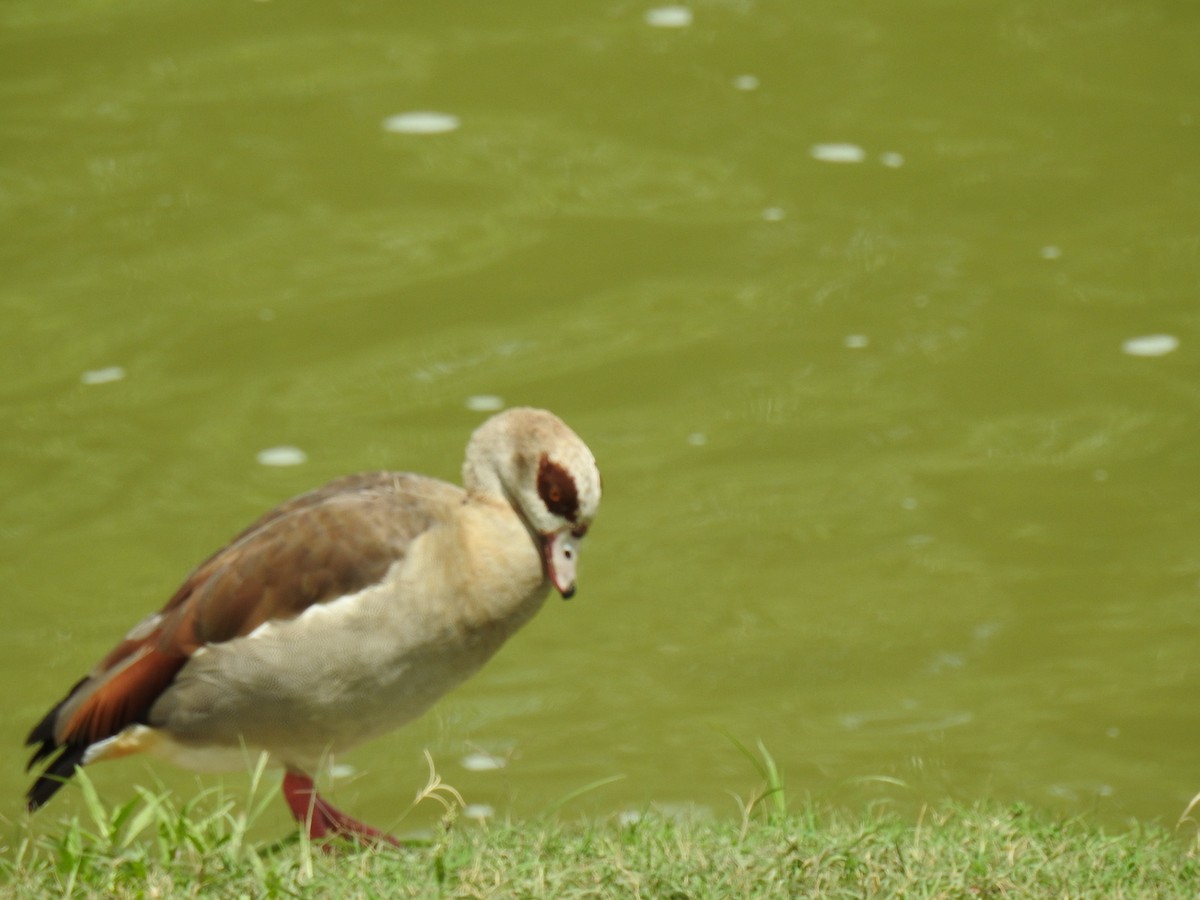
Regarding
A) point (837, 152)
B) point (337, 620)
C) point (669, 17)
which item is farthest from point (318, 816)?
point (669, 17)

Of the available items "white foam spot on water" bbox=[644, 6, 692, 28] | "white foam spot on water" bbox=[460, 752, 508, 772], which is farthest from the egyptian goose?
"white foam spot on water" bbox=[644, 6, 692, 28]

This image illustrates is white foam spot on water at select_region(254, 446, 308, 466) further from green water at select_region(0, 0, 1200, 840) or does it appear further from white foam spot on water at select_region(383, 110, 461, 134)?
white foam spot on water at select_region(383, 110, 461, 134)

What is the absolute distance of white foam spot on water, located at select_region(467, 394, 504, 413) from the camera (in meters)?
9.40

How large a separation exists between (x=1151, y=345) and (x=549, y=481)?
18.2 feet

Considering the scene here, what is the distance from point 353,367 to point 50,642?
2327mm

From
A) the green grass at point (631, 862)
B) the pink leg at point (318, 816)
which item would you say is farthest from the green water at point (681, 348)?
the green grass at point (631, 862)

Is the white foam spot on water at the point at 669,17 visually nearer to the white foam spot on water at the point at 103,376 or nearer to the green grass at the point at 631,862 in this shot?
the white foam spot on water at the point at 103,376

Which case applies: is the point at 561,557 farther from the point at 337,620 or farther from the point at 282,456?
the point at 282,456

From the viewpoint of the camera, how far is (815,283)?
10.2m

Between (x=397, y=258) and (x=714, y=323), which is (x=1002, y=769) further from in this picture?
(x=397, y=258)

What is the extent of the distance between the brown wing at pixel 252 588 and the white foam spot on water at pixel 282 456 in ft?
12.7

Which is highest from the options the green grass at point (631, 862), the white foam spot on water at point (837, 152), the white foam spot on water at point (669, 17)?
the green grass at point (631, 862)

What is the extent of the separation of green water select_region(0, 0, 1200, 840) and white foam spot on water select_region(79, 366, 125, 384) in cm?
3

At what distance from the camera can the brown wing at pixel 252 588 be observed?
510 centimetres
